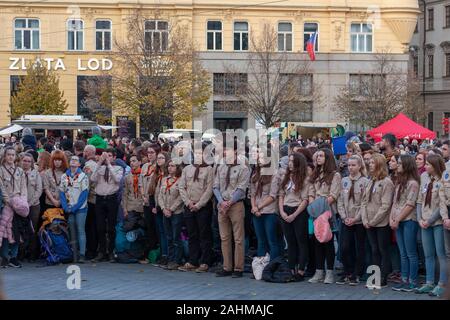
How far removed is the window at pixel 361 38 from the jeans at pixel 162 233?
134 feet

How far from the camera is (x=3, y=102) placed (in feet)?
169

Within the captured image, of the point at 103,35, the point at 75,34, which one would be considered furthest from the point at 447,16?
the point at 75,34

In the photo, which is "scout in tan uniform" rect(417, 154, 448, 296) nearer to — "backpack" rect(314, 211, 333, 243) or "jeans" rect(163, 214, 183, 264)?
"backpack" rect(314, 211, 333, 243)

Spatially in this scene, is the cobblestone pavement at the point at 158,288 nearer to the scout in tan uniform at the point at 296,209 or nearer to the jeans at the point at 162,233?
the scout in tan uniform at the point at 296,209

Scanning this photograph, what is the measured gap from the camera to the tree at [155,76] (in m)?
41.5

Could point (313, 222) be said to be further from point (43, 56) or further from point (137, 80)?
point (43, 56)

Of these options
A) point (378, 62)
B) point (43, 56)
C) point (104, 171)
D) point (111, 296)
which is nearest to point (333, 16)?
point (378, 62)

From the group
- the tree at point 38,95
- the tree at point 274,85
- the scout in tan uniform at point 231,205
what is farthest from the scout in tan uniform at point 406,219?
the tree at point 38,95

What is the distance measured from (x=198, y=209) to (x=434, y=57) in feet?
185

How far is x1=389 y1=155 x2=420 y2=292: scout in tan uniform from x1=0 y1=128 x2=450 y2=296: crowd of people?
14mm

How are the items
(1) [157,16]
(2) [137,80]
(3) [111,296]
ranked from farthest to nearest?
(1) [157,16] < (2) [137,80] < (3) [111,296]

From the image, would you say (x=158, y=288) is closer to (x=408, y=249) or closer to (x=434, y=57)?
(x=408, y=249)

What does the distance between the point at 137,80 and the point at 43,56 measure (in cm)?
1093

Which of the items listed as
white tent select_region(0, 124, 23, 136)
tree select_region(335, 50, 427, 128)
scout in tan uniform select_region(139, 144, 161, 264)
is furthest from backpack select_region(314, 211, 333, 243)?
tree select_region(335, 50, 427, 128)
